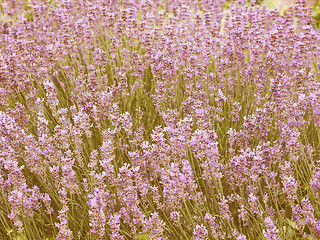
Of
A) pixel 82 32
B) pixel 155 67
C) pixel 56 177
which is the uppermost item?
pixel 82 32

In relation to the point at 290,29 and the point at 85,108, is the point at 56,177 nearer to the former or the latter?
the point at 85,108

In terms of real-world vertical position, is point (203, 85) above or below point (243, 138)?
above

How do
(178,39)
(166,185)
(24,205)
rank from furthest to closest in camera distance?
(178,39), (24,205), (166,185)

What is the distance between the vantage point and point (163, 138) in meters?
2.21

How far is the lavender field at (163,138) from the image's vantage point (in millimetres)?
2113

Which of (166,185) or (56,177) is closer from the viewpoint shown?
(166,185)

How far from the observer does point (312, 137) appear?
9.93 feet

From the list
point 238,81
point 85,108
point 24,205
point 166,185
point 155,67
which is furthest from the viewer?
point 238,81

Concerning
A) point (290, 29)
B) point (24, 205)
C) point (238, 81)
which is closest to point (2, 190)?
point (24, 205)

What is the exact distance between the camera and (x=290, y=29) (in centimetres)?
361

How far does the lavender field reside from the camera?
6.93ft

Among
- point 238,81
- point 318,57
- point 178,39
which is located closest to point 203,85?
point 238,81

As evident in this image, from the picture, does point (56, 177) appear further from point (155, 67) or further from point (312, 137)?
point (312, 137)

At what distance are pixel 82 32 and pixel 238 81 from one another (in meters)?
1.47
